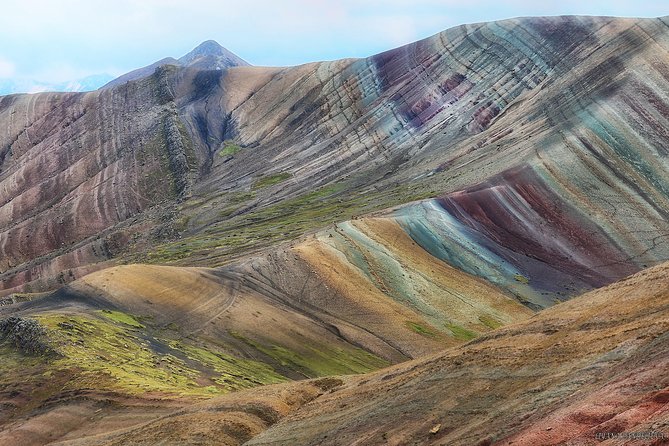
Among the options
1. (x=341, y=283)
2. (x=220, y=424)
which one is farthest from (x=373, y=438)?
(x=341, y=283)

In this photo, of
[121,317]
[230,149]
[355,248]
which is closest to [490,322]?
[355,248]

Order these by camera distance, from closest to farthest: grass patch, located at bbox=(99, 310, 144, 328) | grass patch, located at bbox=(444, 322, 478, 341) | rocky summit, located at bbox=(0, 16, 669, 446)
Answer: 1. rocky summit, located at bbox=(0, 16, 669, 446)
2. grass patch, located at bbox=(99, 310, 144, 328)
3. grass patch, located at bbox=(444, 322, 478, 341)

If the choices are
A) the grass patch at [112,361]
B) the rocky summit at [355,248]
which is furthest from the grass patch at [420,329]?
the grass patch at [112,361]

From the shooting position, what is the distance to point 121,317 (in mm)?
51219

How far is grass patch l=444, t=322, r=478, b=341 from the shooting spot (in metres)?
58.2

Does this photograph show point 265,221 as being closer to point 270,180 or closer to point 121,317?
point 270,180

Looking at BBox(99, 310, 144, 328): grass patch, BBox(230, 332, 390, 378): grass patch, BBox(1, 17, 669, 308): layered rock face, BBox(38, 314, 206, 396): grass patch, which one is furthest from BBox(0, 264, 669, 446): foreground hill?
BBox(1, 17, 669, 308): layered rock face

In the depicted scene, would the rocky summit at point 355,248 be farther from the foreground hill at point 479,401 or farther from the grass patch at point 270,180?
the grass patch at point 270,180

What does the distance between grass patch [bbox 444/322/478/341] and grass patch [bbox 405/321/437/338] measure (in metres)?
1.82

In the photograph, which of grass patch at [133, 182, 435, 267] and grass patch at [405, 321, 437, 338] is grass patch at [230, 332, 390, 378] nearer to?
grass patch at [405, 321, 437, 338]

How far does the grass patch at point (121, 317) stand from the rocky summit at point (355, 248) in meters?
0.98

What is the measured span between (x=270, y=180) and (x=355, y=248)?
153 ft

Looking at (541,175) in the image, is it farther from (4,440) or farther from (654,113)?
(4,440)

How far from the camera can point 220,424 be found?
31016 millimetres
